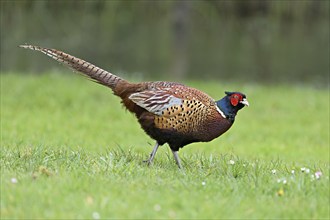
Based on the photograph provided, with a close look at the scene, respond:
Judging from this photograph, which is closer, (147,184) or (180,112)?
(147,184)

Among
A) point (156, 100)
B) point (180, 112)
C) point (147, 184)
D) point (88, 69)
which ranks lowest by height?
point (147, 184)

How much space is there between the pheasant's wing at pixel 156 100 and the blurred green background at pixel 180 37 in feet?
34.2

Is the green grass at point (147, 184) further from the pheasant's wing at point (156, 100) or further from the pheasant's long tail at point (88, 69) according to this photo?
the pheasant's long tail at point (88, 69)

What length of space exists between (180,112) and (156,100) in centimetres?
30

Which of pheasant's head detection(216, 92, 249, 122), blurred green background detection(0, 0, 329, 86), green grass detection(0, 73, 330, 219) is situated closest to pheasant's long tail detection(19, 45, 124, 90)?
green grass detection(0, 73, 330, 219)

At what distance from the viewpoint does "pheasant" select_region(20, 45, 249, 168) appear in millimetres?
7172

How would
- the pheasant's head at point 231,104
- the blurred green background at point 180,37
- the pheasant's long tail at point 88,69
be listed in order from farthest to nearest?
the blurred green background at point 180,37 < the pheasant's long tail at point 88,69 < the pheasant's head at point 231,104

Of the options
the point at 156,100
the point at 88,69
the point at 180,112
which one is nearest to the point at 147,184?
the point at 180,112

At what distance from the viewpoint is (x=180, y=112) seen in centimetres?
716

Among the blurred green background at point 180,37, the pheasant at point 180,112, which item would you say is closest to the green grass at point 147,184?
the pheasant at point 180,112

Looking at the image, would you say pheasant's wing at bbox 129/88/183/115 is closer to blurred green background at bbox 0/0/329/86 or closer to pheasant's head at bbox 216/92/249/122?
pheasant's head at bbox 216/92/249/122

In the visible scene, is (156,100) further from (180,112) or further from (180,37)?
(180,37)

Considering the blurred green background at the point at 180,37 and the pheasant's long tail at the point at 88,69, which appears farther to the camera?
the blurred green background at the point at 180,37

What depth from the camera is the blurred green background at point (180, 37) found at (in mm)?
19016
